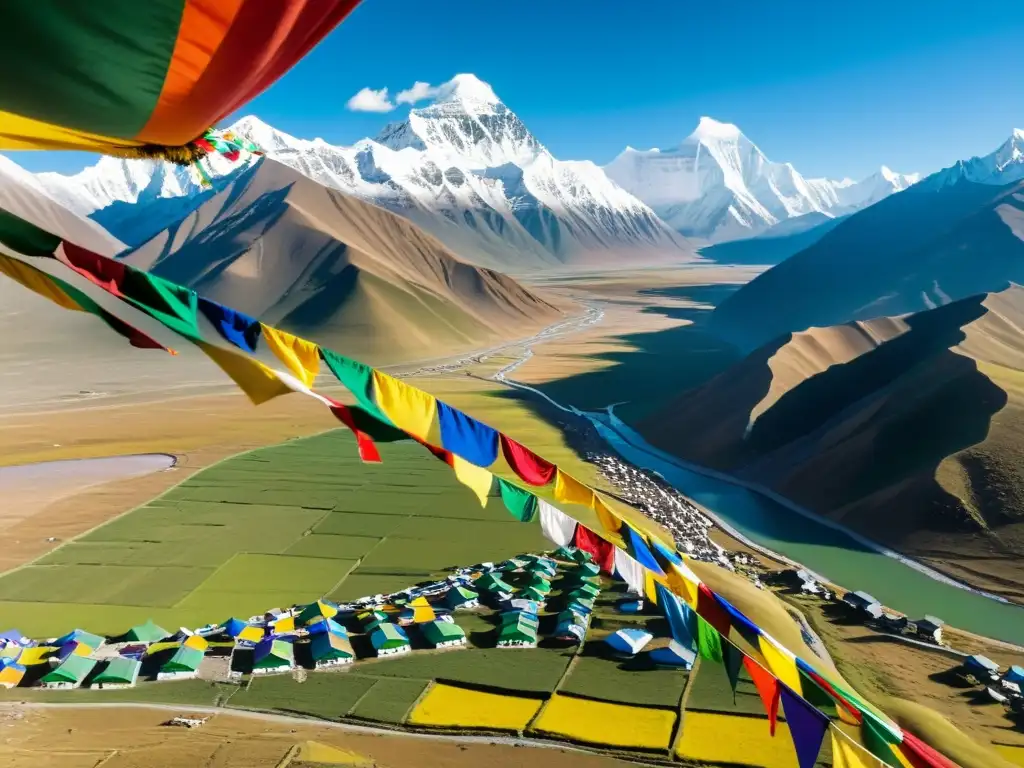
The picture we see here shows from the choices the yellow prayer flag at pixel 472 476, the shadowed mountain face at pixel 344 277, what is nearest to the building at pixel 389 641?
the yellow prayer flag at pixel 472 476

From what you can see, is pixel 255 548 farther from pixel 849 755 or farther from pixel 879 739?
pixel 849 755

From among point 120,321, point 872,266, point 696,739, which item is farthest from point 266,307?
point 120,321

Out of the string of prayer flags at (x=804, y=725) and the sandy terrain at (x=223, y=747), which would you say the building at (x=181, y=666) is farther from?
the string of prayer flags at (x=804, y=725)

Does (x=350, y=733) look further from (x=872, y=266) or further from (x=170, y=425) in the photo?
(x=872, y=266)

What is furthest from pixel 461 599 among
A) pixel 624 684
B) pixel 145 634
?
pixel 145 634

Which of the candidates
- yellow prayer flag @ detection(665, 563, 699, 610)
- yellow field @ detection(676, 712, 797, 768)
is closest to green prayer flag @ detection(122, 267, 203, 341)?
yellow prayer flag @ detection(665, 563, 699, 610)
